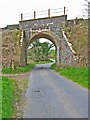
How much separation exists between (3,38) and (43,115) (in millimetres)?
23346

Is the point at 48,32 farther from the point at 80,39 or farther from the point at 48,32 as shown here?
the point at 80,39

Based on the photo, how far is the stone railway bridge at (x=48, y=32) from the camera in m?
29.4

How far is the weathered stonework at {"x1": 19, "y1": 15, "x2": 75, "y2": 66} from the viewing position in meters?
29.6

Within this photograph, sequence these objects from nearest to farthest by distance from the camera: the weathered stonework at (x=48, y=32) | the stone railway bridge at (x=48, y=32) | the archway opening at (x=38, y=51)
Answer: the stone railway bridge at (x=48, y=32), the weathered stonework at (x=48, y=32), the archway opening at (x=38, y=51)

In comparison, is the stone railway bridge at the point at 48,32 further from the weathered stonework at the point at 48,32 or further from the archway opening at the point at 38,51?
the archway opening at the point at 38,51

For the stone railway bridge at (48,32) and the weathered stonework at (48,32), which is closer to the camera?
the stone railway bridge at (48,32)

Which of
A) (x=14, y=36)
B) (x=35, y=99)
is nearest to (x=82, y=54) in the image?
(x=14, y=36)

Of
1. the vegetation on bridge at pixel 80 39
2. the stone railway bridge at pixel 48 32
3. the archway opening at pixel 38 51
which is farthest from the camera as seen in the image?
the archway opening at pixel 38 51

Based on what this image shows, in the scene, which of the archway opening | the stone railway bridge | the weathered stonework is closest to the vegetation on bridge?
the stone railway bridge

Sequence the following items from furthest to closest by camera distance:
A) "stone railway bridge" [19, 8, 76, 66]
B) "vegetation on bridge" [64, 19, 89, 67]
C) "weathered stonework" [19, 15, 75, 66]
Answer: "weathered stonework" [19, 15, 75, 66], "stone railway bridge" [19, 8, 76, 66], "vegetation on bridge" [64, 19, 89, 67]

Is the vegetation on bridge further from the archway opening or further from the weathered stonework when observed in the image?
the archway opening

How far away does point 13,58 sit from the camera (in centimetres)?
2816

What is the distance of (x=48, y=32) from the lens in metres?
30.8

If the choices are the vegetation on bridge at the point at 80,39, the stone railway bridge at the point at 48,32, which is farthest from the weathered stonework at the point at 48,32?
the vegetation on bridge at the point at 80,39
